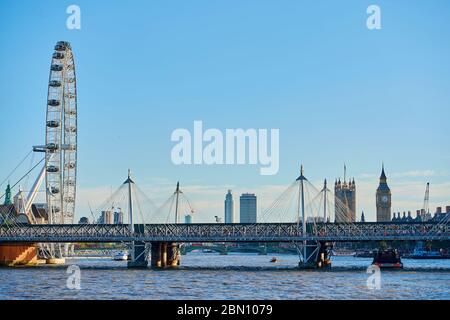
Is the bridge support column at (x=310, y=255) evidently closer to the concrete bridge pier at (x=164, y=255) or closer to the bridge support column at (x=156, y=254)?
the concrete bridge pier at (x=164, y=255)

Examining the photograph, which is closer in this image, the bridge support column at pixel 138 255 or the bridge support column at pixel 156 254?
the bridge support column at pixel 138 255

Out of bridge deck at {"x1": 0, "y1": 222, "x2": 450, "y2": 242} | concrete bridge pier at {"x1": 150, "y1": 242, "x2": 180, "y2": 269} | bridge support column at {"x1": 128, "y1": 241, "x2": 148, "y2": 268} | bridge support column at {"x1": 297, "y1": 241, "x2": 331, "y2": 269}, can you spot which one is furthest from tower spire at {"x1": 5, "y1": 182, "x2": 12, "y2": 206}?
bridge support column at {"x1": 297, "y1": 241, "x2": 331, "y2": 269}

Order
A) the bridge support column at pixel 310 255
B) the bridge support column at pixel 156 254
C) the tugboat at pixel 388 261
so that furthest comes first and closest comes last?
the bridge support column at pixel 156 254 < the tugboat at pixel 388 261 < the bridge support column at pixel 310 255

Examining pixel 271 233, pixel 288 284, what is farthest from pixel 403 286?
pixel 271 233

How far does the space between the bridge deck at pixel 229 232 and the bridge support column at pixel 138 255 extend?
96 centimetres

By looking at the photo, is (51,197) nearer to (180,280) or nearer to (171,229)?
(171,229)

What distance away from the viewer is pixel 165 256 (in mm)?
111500

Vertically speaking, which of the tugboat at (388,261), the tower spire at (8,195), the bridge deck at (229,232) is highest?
the tower spire at (8,195)

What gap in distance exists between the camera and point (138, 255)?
10412 centimetres

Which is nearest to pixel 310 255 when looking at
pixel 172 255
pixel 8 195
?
pixel 172 255

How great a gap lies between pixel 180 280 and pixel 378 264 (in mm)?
40720

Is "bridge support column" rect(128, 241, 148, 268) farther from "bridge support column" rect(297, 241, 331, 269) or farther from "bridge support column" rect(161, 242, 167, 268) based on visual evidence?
"bridge support column" rect(297, 241, 331, 269)

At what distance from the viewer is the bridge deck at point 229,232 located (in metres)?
99.6

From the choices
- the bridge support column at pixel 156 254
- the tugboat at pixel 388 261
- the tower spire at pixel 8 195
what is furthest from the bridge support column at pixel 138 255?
the tower spire at pixel 8 195
